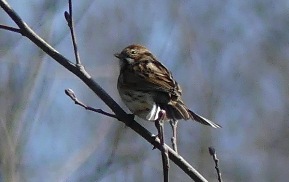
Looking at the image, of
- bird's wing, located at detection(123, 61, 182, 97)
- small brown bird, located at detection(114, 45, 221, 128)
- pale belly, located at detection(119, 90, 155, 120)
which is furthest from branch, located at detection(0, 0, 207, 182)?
bird's wing, located at detection(123, 61, 182, 97)

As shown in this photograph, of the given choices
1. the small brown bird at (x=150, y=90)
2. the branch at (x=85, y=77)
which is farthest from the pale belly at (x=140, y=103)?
the branch at (x=85, y=77)

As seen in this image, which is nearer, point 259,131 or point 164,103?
point 164,103

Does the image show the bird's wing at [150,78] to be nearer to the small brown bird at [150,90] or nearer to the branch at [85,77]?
the small brown bird at [150,90]

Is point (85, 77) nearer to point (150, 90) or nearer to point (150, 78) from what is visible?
point (150, 90)

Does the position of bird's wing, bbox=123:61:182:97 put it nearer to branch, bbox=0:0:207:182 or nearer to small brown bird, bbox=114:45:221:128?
small brown bird, bbox=114:45:221:128

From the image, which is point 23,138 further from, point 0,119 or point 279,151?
point 279,151

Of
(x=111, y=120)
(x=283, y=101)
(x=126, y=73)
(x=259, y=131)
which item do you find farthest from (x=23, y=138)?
(x=283, y=101)

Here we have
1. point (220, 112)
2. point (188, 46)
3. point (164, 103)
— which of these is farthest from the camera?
point (220, 112)
